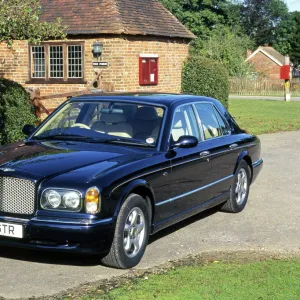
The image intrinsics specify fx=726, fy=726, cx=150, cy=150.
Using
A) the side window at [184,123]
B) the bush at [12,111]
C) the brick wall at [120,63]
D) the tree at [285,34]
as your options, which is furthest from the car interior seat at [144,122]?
the tree at [285,34]

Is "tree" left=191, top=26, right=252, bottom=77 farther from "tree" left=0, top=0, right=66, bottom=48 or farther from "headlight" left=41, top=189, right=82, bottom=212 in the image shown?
"headlight" left=41, top=189, right=82, bottom=212

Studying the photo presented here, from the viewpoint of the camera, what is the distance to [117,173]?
6.54m

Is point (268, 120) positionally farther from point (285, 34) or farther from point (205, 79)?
point (285, 34)

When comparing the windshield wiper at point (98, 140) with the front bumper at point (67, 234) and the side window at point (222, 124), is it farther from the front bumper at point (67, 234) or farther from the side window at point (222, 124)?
the side window at point (222, 124)

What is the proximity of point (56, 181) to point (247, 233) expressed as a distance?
2.85m

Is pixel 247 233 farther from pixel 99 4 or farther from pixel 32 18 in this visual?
pixel 99 4

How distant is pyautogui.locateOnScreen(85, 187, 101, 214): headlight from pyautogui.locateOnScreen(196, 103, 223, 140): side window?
2612mm

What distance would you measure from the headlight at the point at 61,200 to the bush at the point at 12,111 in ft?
24.5

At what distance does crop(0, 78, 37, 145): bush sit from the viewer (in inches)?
535

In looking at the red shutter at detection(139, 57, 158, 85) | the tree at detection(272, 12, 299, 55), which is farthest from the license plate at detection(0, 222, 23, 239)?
the tree at detection(272, 12, 299, 55)

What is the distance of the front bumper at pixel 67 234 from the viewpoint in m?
6.21

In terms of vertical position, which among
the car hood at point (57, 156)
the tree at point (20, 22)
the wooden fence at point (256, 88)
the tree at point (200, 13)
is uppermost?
the tree at point (200, 13)

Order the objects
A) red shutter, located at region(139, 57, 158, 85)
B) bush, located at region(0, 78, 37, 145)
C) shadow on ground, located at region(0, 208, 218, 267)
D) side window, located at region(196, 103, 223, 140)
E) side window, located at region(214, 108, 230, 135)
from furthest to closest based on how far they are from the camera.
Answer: red shutter, located at region(139, 57, 158, 85)
bush, located at region(0, 78, 37, 145)
side window, located at region(214, 108, 230, 135)
side window, located at region(196, 103, 223, 140)
shadow on ground, located at region(0, 208, 218, 267)

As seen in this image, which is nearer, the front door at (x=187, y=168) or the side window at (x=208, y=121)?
the front door at (x=187, y=168)
